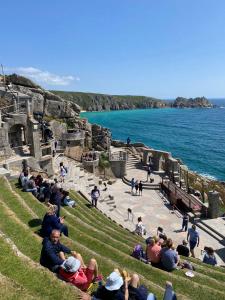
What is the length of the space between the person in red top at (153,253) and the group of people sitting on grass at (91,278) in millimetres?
3206

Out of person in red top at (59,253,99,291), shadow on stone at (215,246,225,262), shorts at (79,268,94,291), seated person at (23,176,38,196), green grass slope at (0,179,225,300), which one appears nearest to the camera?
person in red top at (59,253,99,291)

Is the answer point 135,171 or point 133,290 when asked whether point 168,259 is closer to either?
point 133,290

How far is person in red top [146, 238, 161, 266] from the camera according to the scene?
39.8 feet

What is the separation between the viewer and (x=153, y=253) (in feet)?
39.9

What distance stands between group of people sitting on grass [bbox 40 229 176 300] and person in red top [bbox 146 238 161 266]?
321 cm

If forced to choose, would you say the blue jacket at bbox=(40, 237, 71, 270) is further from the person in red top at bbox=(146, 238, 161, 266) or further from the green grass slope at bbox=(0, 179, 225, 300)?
the person in red top at bbox=(146, 238, 161, 266)

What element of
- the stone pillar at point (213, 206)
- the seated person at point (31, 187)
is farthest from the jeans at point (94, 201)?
the stone pillar at point (213, 206)

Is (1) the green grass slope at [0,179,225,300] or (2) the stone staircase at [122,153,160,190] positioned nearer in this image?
(1) the green grass slope at [0,179,225,300]

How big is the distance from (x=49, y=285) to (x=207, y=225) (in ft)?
55.2

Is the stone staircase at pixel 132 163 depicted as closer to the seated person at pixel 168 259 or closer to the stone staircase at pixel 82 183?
the stone staircase at pixel 82 183

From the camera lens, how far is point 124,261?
39.4ft

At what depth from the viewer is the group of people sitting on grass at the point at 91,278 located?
7918 mm

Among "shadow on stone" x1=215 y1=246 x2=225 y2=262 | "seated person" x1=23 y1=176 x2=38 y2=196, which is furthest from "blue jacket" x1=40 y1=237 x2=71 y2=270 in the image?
"shadow on stone" x1=215 y1=246 x2=225 y2=262

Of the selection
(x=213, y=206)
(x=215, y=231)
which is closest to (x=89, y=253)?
(x=215, y=231)
